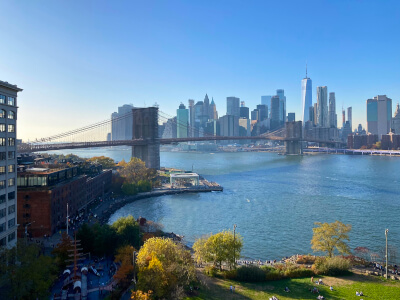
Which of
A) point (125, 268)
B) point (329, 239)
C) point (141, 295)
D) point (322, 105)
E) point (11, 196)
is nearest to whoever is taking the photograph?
point (141, 295)

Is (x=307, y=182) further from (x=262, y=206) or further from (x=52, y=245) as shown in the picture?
(x=52, y=245)

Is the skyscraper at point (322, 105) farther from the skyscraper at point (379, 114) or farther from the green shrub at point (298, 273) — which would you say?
the green shrub at point (298, 273)

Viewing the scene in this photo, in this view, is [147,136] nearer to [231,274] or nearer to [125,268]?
[231,274]

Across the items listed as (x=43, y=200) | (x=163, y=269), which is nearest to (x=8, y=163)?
(x=43, y=200)

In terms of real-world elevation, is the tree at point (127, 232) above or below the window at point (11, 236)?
below

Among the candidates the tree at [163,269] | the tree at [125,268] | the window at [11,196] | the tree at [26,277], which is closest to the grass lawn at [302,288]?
the tree at [163,269]

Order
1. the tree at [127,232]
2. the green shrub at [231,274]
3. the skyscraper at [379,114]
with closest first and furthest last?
the green shrub at [231,274] < the tree at [127,232] < the skyscraper at [379,114]

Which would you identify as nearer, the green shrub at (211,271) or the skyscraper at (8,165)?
the skyscraper at (8,165)

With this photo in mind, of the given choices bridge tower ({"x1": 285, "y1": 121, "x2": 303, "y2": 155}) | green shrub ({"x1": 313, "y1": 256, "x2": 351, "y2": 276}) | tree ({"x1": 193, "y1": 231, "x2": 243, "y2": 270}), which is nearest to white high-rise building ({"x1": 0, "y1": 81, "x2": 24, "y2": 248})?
tree ({"x1": 193, "y1": 231, "x2": 243, "y2": 270})
